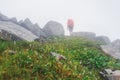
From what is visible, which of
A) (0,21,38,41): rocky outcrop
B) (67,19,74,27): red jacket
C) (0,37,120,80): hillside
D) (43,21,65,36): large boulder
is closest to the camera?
(0,37,120,80): hillside

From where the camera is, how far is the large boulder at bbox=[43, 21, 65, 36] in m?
52.2

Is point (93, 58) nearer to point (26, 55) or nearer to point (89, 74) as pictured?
point (89, 74)

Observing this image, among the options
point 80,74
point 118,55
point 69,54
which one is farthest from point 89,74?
point 118,55

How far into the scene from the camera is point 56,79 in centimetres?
1484

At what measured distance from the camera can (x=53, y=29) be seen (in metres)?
53.2

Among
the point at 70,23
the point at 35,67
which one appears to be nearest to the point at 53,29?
the point at 70,23

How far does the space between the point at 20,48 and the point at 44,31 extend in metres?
33.4

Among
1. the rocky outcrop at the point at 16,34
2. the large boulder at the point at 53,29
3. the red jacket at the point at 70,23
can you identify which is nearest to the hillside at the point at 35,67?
the rocky outcrop at the point at 16,34

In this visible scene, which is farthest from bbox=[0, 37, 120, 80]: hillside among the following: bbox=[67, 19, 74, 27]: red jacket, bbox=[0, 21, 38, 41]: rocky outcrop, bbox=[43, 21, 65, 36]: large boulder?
bbox=[43, 21, 65, 36]: large boulder

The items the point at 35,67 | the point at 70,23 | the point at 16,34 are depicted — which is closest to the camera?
the point at 35,67

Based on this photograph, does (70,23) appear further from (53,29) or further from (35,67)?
(35,67)

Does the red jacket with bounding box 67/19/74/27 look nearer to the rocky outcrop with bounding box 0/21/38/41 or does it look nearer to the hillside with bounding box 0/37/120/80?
the rocky outcrop with bounding box 0/21/38/41

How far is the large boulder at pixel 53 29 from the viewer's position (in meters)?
52.2

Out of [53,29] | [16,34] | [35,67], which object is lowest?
[35,67]
